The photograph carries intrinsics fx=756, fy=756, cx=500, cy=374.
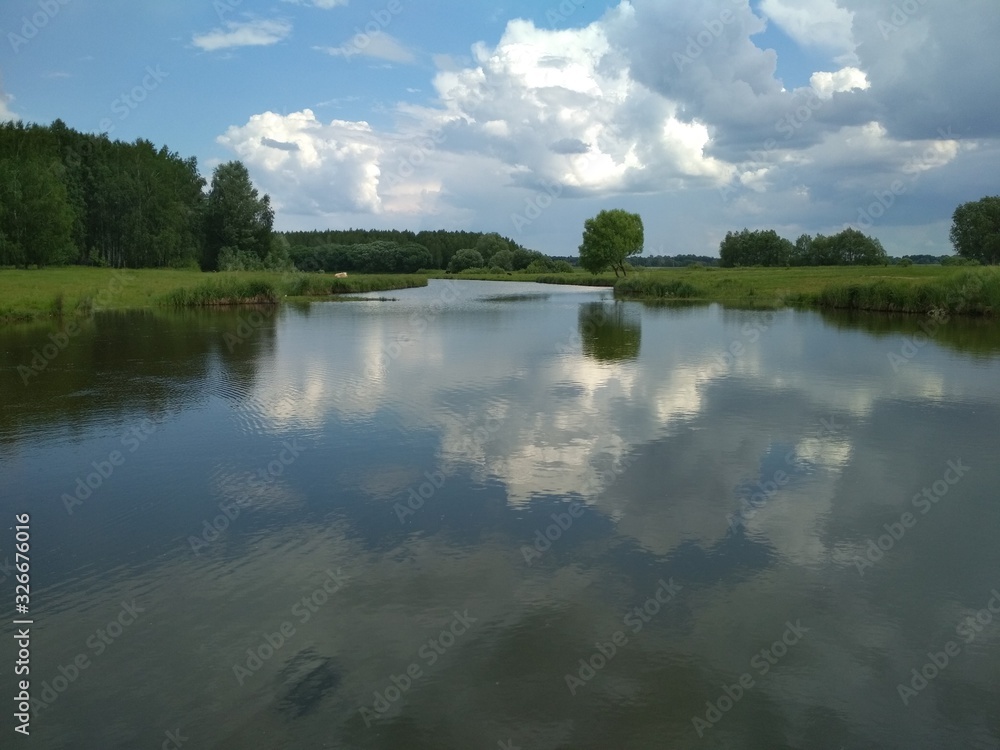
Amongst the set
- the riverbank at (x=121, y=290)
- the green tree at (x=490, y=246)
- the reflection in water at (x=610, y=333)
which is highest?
the green tree at (x=490, y=246)

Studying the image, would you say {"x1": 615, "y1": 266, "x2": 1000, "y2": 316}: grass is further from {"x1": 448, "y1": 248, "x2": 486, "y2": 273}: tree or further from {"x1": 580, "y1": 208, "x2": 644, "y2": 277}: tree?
{"x1": 448, "y1": 248, "x2": 486, "y2": 273}: tree

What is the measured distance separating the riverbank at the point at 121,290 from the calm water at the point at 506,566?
67.9ft

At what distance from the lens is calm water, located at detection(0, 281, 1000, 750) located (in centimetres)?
540

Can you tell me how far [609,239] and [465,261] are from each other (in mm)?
59522

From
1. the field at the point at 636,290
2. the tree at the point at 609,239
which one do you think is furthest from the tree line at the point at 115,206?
the tree at the point at 609,239

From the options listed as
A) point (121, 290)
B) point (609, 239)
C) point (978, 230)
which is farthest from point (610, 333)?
point (978, 230)

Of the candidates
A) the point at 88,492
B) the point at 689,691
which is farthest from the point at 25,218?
the point at 689,691

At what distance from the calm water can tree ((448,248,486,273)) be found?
405 ft

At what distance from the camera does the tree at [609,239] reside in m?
83.9

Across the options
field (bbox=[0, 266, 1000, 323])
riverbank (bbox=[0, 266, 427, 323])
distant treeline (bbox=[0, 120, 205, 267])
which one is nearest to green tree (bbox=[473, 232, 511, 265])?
distant treeline (bbox=[0, 120, 205, 267])

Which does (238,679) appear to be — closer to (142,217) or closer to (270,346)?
(270,346)

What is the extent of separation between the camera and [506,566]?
25.1ft

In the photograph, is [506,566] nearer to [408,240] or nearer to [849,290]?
[849,290]

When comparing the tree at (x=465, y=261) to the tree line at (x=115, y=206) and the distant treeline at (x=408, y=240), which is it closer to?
the distant treeline at (x=408, y=240)
